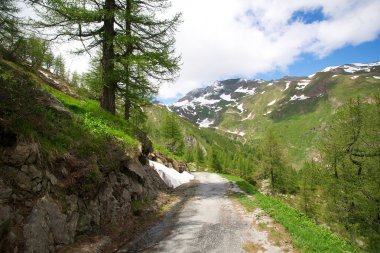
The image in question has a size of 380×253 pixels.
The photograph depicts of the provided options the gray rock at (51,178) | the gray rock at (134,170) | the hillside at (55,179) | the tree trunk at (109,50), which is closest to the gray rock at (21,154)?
the hillside at (55,179)

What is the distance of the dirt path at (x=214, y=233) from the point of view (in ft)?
39.4

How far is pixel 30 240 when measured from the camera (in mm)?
8820

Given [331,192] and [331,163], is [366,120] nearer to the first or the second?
[331,163]

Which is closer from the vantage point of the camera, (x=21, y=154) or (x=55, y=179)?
(x=21, y=154)

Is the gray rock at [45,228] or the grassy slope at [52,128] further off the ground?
the grassy slope at [52,128]

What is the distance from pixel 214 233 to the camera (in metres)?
13.9

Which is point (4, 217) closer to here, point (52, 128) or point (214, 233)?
point (52, 128)

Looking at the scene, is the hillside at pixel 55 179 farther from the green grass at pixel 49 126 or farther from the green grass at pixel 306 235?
the green grass at pixel 306 235

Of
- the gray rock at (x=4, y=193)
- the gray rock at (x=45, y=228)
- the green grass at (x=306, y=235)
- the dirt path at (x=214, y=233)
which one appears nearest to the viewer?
the gray rock at (x=4, y=193)

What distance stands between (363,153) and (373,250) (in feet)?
29.1

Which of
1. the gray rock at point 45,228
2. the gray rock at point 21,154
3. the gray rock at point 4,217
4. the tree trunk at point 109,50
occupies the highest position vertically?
the tree trunk at point 109,50

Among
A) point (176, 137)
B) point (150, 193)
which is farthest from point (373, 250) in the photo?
point (176, 137)

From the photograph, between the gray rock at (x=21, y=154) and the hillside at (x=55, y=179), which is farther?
the gray rock at (x=21, y=154)

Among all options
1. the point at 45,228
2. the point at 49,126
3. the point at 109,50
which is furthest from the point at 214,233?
the point at 109,50
